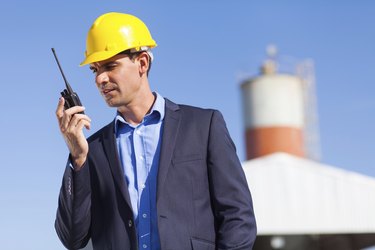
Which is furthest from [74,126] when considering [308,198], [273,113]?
[273,113]

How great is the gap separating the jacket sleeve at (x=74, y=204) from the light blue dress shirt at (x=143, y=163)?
196 mm

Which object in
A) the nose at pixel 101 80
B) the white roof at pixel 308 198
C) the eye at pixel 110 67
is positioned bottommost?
the white roof at pixel 308 198

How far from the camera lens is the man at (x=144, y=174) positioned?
3150 millimetres

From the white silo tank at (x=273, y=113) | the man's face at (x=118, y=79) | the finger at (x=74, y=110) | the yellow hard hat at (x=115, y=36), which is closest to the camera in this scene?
the finger at (x=74, y=110)

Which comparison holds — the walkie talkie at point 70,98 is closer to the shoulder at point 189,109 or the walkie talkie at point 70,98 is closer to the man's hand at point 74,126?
the man's hand at point 74,126

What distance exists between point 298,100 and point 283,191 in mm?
21477

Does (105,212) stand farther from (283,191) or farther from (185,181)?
(283,191)

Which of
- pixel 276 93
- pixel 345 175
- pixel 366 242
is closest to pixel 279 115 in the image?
pixel 276 93

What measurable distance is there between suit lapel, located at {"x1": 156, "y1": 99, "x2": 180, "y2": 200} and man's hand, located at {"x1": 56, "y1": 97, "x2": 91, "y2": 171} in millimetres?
337

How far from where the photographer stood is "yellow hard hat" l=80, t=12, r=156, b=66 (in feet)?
10.9

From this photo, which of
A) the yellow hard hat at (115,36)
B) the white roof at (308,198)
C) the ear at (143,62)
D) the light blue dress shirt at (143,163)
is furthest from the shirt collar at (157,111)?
the white roof at (308,198)

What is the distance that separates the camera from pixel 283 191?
583 inches

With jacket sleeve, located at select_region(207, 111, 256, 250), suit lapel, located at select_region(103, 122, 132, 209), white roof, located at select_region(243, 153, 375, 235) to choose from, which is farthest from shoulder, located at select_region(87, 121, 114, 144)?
white roof, located at select_region(243, 153, 375, 235)

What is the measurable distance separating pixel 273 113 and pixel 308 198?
19.5m
